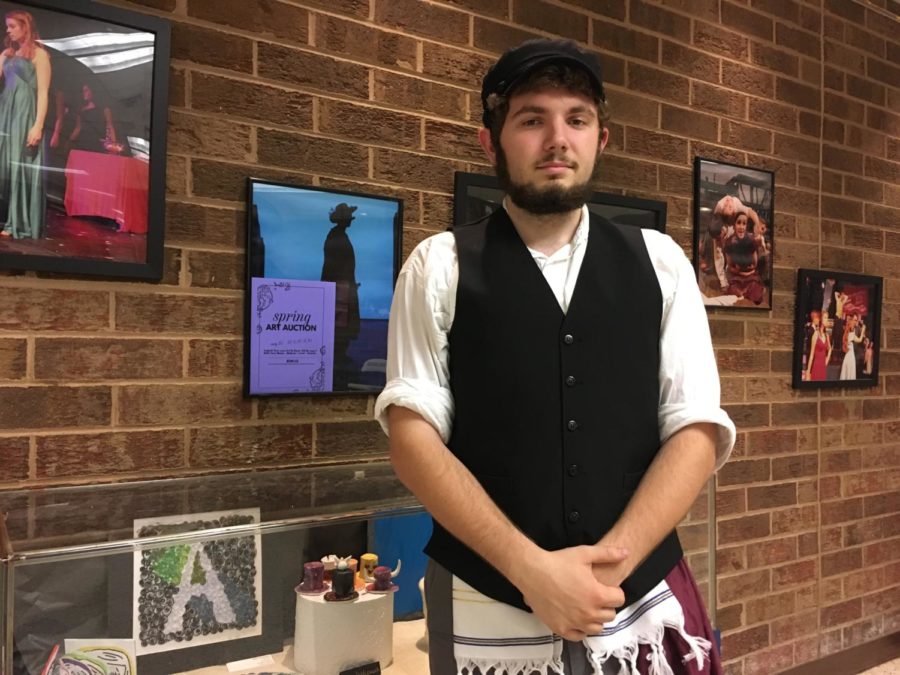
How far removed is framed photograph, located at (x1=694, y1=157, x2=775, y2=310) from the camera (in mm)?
2186

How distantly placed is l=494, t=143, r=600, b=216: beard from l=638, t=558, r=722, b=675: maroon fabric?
0.56 m

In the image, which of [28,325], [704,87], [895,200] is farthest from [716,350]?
[28,325]

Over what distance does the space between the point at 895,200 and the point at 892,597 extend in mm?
1577

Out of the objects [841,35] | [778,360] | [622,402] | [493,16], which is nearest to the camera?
[622,402]

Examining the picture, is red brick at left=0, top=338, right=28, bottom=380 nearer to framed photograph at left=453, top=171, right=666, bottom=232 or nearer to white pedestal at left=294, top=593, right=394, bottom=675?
white pedestal at left=294, top=593, right=394, bottom=675

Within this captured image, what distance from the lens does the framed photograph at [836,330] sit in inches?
95.1

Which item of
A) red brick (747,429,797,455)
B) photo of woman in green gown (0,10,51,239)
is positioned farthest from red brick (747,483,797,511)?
photo of woman in green gown (0,10,51,239)

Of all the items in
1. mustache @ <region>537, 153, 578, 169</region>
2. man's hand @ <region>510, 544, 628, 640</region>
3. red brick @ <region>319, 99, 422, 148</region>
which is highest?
red brick @ <region>319, 99, 422, 148</region>

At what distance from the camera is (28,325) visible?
4.27 ft

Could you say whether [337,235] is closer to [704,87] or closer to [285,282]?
[285,282]

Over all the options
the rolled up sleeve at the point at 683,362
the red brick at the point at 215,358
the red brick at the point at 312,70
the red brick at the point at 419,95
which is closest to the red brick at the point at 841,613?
the rolled up sleeve at the point at 683,362

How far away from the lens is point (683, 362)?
99cm

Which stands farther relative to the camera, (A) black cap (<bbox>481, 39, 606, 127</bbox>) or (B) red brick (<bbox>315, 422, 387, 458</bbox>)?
(B) red brick (<bbox>315, 422, 387, 458</bbox>)

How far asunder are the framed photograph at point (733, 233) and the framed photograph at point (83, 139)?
1.61 m
